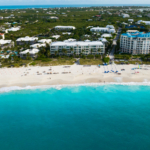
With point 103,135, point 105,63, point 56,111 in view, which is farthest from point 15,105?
point 105,63

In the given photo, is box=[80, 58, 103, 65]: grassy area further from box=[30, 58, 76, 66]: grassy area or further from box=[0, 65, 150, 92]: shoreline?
box=[30, 58, 76, 66]: grassy area

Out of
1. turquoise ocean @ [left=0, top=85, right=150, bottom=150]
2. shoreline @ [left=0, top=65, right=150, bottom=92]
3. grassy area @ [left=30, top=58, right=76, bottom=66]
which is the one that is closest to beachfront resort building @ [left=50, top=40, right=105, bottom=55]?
grassy area @ [left=30, top=58, right=76, bottom=66]

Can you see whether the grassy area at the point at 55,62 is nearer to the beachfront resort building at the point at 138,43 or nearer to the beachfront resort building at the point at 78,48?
the beachfront resort building at the point at 78,48

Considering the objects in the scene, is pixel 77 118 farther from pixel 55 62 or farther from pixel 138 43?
Answer: pixel 138 43

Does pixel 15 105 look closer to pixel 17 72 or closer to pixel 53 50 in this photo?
pixel 17 72

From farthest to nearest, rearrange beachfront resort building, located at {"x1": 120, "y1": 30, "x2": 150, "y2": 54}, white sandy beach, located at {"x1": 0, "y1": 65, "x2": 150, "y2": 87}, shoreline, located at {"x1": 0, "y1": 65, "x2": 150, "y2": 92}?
beachfront resort building, located at {"x1": 120, "y1": 30, "x2": 150, "y2": 54}, white sandy beach, located at {"x1": 0, "y1": 65, "x2": 150, "y2": 87}, shoreline, located at {"x1": 0, "y1": 65, "x2": 150, "y2": 92}

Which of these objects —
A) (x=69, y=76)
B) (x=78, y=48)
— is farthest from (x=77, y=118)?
(x=78, y=48)
